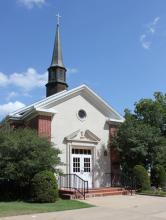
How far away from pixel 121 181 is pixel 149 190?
7.69ft

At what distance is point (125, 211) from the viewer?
1392 centimetres

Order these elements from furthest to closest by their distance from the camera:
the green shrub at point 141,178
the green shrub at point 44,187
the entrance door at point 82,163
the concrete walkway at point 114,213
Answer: the entrance door at point 82,163
the green shrub at point 141,178
the green shrub at point 44,187
the concrete walkway at point 114,213

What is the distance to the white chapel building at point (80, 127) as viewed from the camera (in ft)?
74.4

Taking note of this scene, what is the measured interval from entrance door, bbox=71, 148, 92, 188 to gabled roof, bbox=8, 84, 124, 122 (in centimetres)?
320

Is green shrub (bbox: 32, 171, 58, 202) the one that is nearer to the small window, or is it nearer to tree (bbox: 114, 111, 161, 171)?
the small window

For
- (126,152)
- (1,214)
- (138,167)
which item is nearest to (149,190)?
(138,167)

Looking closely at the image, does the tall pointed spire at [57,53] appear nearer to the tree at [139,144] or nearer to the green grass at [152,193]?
the tree at [139,144]

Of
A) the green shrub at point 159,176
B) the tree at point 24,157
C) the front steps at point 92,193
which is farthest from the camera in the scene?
the green shrub at point 159,176

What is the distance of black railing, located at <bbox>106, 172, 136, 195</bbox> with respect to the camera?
22.6m

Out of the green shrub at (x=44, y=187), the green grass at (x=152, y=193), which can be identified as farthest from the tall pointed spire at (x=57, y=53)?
the green shrub at (x=44, y=187)

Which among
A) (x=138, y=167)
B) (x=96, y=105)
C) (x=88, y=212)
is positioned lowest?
(x=88, y=212)

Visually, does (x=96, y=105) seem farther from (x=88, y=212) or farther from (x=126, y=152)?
(x=88, y=212)

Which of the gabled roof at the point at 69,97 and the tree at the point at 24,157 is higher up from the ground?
the gabled roof at the point at 69,97

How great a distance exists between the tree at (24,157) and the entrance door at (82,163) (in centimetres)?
476
